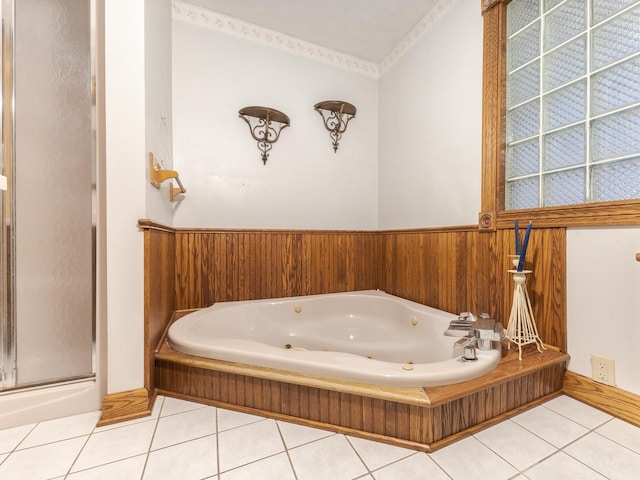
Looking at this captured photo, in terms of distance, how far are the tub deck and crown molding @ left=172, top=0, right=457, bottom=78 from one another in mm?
2139

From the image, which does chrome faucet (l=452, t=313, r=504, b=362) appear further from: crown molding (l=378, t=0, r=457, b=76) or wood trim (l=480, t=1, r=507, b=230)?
crown molding (l=378, t=0, r=457, b=76)

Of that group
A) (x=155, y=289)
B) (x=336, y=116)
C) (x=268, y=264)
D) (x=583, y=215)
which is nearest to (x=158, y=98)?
(x=155, y=289)

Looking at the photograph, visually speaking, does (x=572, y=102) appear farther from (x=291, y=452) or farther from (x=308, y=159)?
(x=291, y=452)

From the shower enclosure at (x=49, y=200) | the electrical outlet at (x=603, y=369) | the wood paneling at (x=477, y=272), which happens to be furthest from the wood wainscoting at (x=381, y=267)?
the shower enclosure at (x=49, y=200)

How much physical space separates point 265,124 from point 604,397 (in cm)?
239

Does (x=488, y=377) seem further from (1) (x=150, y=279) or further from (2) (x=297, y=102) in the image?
(2) (x=297, y=102)

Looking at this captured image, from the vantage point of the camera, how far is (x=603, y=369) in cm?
114

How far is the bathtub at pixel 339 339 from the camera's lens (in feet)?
3.38

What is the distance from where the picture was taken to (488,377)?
105 cm

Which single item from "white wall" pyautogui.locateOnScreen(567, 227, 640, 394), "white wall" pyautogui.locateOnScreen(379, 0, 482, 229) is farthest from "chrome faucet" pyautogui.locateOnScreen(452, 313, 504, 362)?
"white wall" pyautogui.locateOnScreen(379, 0, 482, 229)

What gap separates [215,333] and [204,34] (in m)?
2.06

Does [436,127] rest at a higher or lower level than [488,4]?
lower

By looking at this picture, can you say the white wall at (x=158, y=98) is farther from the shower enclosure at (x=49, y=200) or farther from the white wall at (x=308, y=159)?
the shower enclosure at (x=49, y=200)

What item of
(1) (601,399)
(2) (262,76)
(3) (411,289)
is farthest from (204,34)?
(1) (601,399)
